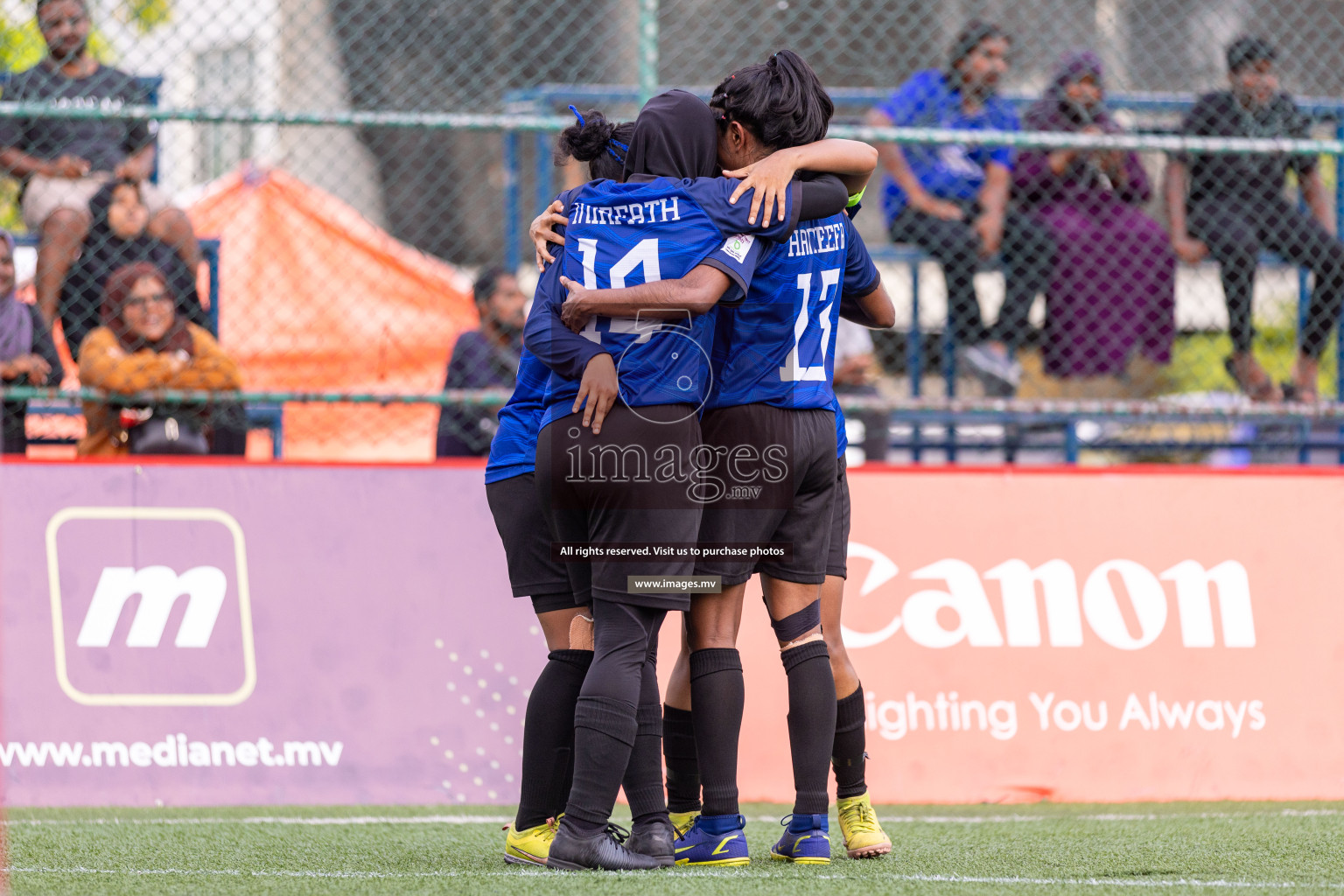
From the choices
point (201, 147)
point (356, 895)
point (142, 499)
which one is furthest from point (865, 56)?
point (356, 895)

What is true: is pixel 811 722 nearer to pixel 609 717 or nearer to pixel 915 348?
pixel 609 717

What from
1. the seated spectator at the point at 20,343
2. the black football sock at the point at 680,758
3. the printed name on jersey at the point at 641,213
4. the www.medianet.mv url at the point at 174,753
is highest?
the printed name on jersey at the point at 641,213

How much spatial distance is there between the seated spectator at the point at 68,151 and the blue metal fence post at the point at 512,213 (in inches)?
64.4

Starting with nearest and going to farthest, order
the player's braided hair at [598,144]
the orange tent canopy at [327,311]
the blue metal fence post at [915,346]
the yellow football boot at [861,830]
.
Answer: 1. the player's braided hair at [598,144]
2. the yellow football boot at [861,830]
3. the blue metal fence post at [915,346]
4. the orange tent canopy at [327,311]

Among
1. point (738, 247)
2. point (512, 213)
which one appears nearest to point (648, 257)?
point (738, 247)

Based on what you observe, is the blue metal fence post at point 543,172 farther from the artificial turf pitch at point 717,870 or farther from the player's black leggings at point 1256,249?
the artificial turf pitch at point 717,870

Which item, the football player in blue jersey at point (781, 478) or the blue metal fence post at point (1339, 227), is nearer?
the football player in blue jersey at point (781, 478)

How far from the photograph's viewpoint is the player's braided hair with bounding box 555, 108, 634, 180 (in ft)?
10.9

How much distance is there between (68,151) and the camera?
6.06m

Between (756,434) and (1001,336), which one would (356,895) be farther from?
(1001,336)

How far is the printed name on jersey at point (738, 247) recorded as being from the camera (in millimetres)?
3184

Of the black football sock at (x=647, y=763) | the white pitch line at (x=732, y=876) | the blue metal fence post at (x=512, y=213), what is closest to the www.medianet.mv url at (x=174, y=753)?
the white pitch line at (x=732, y=876)

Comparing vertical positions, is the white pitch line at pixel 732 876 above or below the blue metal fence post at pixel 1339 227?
below

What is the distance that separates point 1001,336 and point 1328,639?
224cm
